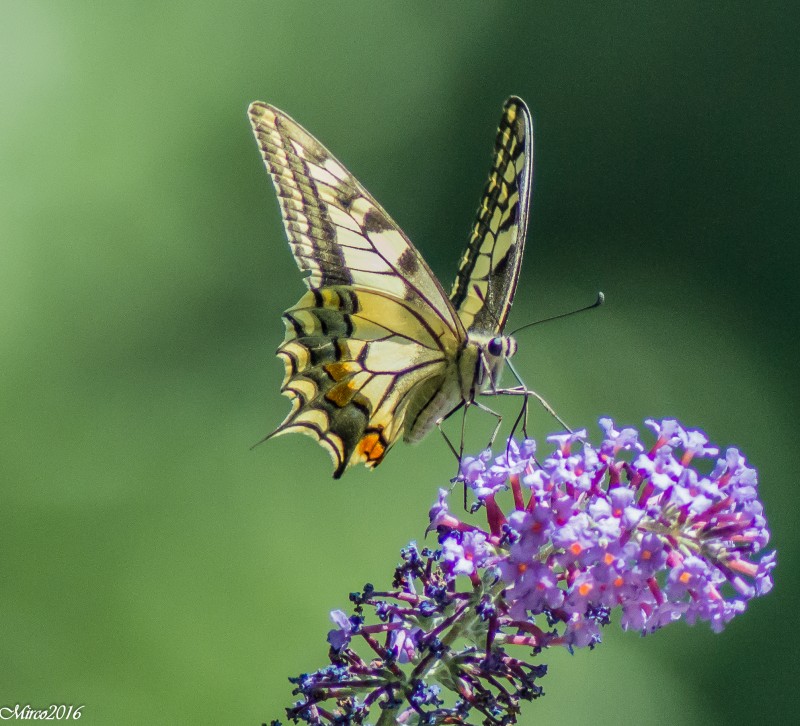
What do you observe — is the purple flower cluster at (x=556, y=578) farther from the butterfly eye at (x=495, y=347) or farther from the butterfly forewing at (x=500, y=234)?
the butterfly forewing at (x=500, y=234)

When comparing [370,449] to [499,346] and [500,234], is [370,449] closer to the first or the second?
[499,346]

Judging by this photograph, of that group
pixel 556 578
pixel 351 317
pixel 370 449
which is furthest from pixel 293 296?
pixel 556 578

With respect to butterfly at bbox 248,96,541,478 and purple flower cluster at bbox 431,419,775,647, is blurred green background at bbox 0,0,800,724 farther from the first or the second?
purple flower cluster at bbox 431,419,775,647

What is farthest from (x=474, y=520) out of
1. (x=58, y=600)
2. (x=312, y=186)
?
(x=312, y=186)

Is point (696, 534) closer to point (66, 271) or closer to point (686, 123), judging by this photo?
point (66, 271)

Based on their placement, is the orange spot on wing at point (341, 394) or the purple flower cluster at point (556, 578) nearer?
the purple flower cluster at point (556, 578)

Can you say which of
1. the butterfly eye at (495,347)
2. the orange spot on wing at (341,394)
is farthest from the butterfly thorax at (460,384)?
the orange spot on wing at (341,394)
